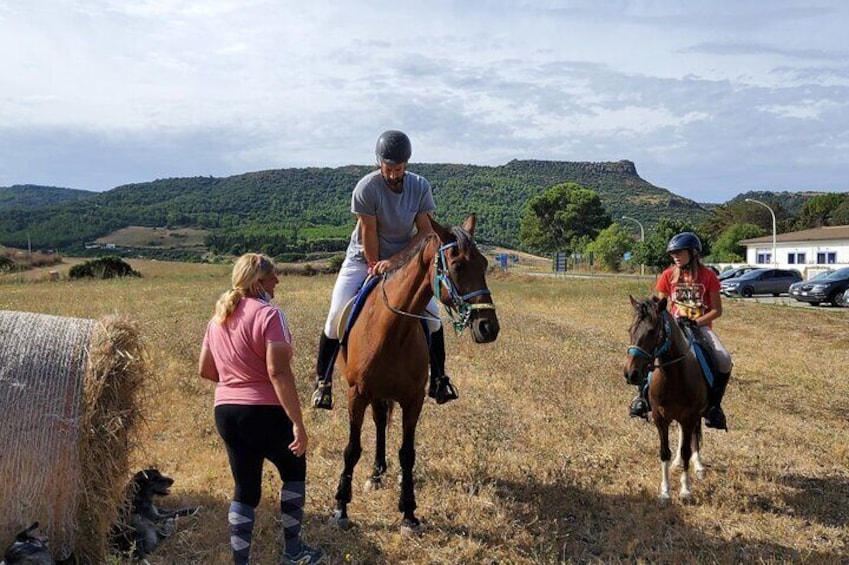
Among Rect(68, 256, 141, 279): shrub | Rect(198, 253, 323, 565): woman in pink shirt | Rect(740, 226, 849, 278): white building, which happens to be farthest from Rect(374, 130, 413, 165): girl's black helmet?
Rect(740, 226, 849, 278): white building

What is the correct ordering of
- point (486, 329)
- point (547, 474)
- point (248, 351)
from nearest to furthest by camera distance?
1. point (248, 351)
2. point (486, 329)
3. point (547, 474)

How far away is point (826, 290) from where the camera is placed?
27.8 m

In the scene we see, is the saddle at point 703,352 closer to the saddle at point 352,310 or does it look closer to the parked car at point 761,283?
the saddle at point 352,310

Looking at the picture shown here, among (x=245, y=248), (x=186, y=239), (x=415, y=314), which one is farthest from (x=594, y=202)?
(x=415, y=314)

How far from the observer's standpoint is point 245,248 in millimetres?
99562

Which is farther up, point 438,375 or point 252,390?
point 252,390

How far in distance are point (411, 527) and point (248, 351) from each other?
7.02 feet

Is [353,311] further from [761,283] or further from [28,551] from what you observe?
[761,283]

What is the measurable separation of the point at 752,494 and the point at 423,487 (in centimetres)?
312

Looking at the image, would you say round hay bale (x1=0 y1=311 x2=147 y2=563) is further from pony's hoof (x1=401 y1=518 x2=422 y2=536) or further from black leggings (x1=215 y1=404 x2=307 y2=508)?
pony's hoof (x1=401 y1=518 x2=422 y2=536)

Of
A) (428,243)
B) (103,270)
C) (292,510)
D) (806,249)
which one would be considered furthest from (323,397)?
(806,249)

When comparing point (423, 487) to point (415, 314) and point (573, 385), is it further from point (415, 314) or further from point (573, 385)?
point (573, 385)

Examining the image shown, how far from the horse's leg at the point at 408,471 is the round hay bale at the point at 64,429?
81.3 inches

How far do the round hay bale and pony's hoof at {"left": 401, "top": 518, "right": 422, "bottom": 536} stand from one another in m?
2.09
